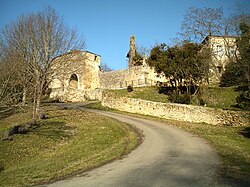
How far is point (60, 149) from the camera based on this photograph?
442 inches

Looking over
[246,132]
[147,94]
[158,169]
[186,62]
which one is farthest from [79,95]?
[158,169]

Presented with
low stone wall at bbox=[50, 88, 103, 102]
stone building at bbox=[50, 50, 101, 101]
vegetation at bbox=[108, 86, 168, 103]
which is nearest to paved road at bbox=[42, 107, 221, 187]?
stone building at bbox=[50, 50, 101, 101]

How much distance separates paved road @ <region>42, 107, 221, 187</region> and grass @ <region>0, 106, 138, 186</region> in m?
0.84

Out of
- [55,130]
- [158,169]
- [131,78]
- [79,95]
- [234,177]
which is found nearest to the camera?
[234,177]

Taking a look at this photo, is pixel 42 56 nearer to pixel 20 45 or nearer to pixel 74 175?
pixel 20 45

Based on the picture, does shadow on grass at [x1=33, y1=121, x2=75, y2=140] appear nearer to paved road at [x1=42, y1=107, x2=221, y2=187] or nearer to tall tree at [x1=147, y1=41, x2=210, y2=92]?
paved road at [x1=42, y1=107, x2=221, y2=187]

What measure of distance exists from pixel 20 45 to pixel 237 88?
954 inches

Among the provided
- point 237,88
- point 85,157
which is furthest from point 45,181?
point 237,88

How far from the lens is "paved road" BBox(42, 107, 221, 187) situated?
5629mm

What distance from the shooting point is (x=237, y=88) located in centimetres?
2536

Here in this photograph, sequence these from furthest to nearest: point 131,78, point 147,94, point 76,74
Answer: point 76,74 → point 131,78 → point 147,94

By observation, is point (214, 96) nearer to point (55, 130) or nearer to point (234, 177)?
point (55, 130)

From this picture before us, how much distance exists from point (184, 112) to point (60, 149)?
A: 1277 cm

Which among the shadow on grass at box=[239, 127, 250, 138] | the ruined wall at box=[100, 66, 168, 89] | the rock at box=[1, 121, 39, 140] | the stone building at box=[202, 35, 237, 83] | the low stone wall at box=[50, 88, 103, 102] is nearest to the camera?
the rock at box=[1, 121, 39, 140]
